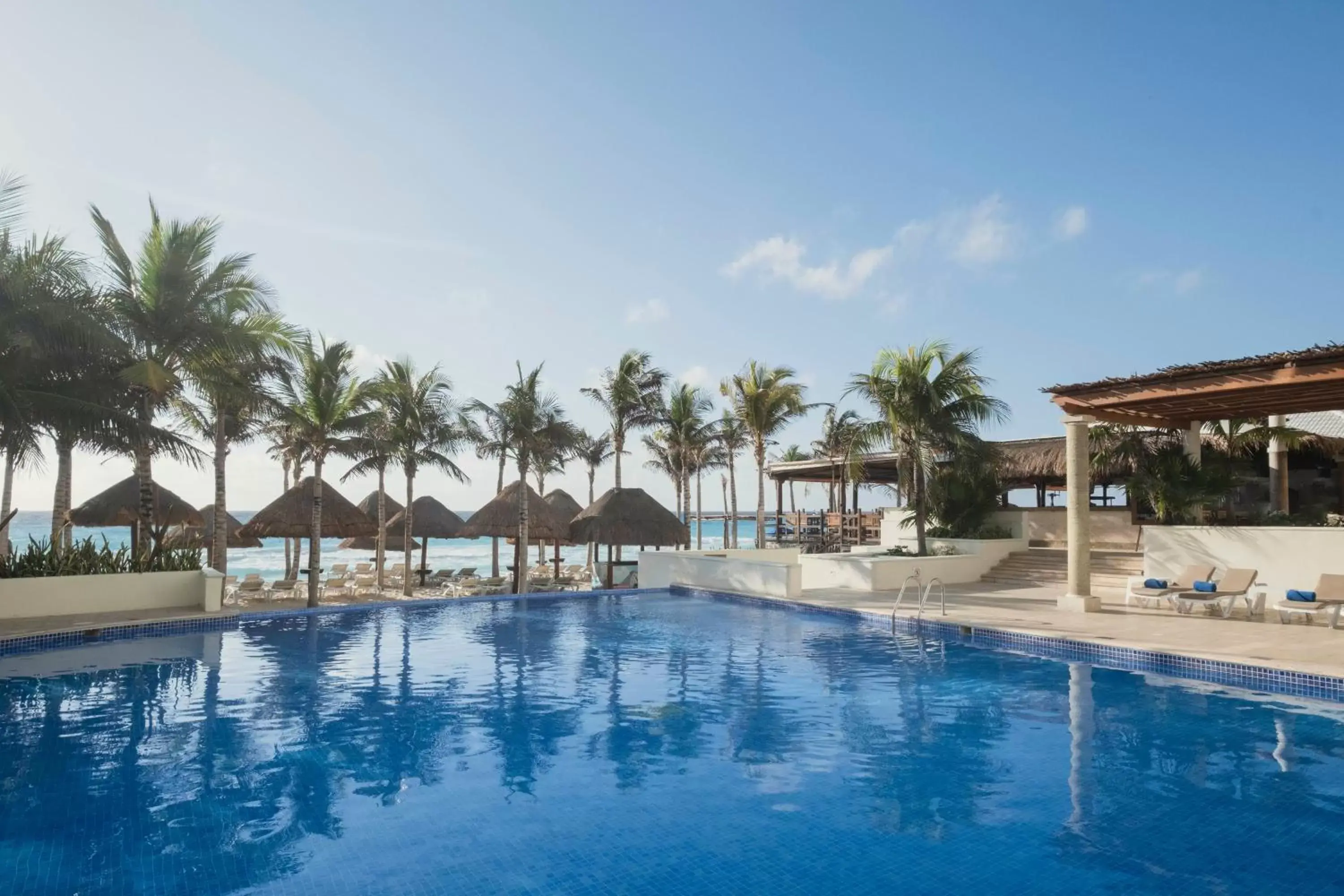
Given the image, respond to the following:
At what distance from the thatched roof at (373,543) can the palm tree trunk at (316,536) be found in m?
4.17

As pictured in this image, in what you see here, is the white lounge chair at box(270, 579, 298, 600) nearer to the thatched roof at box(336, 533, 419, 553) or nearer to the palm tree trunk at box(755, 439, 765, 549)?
the thatched roof at box(336, 533, 419, 553)

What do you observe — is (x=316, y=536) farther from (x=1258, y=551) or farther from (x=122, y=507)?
(x=1258, y=551)

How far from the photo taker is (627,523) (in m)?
21.4

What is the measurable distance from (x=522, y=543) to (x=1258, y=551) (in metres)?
16.4

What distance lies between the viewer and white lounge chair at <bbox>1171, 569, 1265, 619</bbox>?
38.2ft

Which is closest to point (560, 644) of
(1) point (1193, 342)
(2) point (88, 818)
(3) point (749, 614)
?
(3) point (749, 614)

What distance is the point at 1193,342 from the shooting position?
Answer: 23.3 m

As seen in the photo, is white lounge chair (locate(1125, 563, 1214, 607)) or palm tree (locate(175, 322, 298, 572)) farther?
palm tree (locate(175, 322, 298, 572))

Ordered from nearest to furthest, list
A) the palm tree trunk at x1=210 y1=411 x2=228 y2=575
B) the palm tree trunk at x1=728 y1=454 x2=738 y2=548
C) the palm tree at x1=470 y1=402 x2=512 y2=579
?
the palm tree trunk at x1=210 y1=411 x2=228 y2=575 → the palm tree at x1=470 y1=402 x2=512 y2=579 → the palm tree trunk at x1=728 y1=454 x2=738 y2=548

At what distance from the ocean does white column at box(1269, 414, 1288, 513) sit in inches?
994

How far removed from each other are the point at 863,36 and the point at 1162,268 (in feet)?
28.6

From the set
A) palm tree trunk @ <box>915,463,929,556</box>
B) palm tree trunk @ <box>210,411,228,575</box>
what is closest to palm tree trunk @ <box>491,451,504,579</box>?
palm tree trunk @ <box>210,411,228,575</box>

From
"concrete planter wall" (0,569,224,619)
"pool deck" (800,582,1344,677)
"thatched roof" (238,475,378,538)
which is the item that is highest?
"thatched roof" (238,475,378,538)

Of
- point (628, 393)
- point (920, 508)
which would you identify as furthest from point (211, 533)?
point (920, 508)
